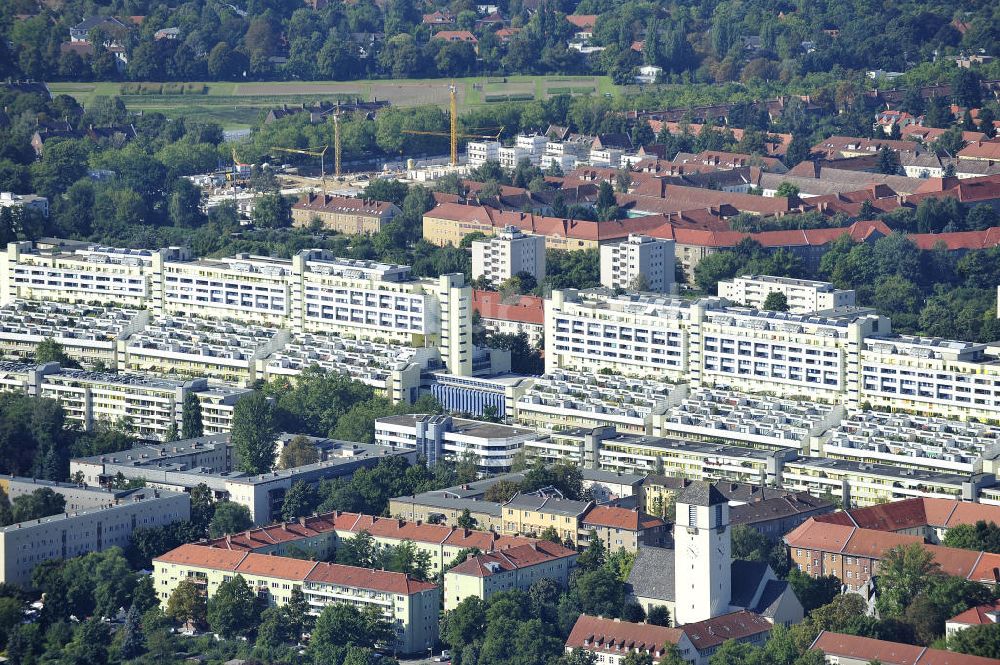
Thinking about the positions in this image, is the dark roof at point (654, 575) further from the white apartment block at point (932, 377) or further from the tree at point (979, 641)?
the white apartment block at point (932, 377)

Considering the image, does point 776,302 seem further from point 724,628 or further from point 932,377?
point 724,628

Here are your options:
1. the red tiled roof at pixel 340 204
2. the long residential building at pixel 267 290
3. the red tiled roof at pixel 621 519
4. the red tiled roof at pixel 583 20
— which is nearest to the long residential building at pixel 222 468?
the red tiled roof at pixel 621 519

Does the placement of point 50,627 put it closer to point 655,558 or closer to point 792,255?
point 655,558

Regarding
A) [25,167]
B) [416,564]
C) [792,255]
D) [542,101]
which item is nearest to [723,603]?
[416,564]

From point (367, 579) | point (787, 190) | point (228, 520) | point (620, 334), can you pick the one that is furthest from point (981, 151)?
point (367, 579)

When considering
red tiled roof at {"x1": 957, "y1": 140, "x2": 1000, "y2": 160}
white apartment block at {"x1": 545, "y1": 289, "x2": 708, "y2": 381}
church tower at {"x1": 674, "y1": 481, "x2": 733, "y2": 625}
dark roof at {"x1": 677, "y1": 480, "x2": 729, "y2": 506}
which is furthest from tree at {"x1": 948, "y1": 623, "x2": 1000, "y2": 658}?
red tiled roof at {"x1": 957, "y1": 140, "x2": 1000, "y2": 160}

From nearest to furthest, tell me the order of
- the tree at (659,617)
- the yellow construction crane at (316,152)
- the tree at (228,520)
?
the tree at (659,617)
the tree at (228,520)
the yellow construction crane at (316,152)
